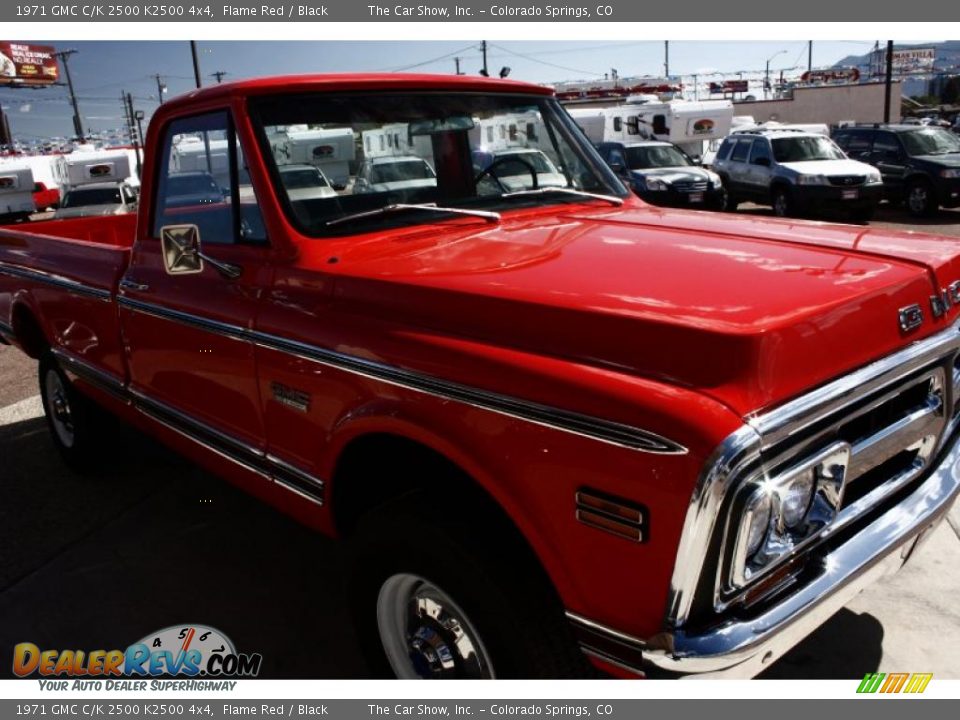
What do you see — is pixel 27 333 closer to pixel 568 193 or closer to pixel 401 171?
pixel 401 171

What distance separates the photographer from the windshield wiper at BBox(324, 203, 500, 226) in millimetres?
2898

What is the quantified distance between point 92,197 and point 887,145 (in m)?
15.0

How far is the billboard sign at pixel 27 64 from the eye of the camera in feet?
191

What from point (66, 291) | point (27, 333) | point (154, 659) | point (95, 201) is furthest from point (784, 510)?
point (95, 201)

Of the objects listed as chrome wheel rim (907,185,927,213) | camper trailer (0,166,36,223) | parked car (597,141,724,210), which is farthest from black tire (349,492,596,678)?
camper trailer (0,166,36,223)

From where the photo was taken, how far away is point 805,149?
1531 centimetres

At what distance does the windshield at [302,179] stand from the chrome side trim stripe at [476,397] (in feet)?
1.74

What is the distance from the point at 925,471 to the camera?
2.43 meters

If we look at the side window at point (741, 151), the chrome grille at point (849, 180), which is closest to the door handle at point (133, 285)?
the chrome grille at point (849, 180)

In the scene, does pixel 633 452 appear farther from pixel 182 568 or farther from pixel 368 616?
pixel 182 568

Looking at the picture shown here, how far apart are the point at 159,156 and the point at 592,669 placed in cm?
273

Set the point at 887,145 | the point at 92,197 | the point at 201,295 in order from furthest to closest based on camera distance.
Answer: the point at 887,145 < the point at 92,197 < the point at 201,295

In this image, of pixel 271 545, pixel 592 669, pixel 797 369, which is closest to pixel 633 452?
pixel 797 369

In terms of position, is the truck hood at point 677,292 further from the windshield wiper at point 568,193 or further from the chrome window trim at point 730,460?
the windshield wiper at point 568,193
